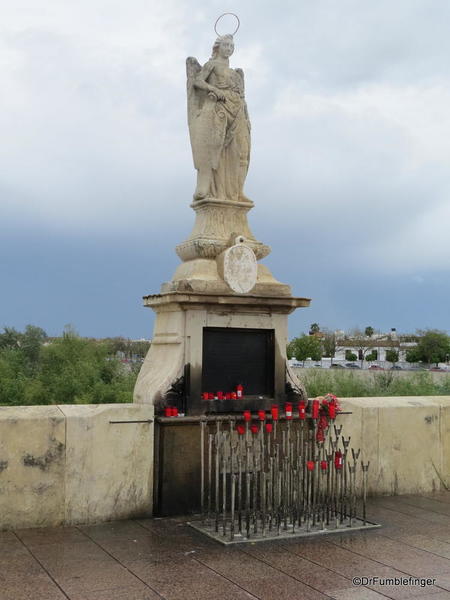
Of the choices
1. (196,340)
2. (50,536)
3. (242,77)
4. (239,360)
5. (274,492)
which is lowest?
(50,536)

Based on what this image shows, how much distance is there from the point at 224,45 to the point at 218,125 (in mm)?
960

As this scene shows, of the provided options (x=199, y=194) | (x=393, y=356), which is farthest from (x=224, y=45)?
(x=393, y=356)

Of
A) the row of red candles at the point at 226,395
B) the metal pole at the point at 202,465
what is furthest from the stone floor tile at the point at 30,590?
the row of red candles at the point at 226,395

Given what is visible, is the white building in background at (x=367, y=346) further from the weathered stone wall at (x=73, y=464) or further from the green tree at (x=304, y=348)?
the weathered stone wall at (x=73, y=464)

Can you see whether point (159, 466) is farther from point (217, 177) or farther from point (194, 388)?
point (217, 177)

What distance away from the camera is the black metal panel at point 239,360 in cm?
767

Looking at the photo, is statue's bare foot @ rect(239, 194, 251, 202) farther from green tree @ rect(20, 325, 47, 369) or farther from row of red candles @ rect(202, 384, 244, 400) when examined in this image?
green tree @ rect(20, 325, 47, 369)

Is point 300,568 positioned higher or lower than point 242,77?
lower

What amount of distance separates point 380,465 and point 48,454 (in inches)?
150

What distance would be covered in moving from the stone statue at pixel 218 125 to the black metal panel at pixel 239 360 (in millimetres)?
1631

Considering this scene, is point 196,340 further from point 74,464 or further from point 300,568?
point 300,568

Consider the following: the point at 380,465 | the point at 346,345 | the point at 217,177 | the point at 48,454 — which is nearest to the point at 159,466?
the point at 48,454

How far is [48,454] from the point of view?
261 inches

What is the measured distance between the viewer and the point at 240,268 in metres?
7.80
